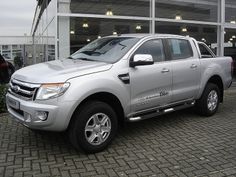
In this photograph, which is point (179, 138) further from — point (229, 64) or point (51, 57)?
point (51, 57)

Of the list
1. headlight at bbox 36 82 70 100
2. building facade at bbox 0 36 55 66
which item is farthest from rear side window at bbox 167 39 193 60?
building facade at bbox 0 36 55 66

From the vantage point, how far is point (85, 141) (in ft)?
16.0

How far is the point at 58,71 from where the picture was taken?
4969 millimetres

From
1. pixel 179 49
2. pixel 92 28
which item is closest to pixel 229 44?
pixel 92 28

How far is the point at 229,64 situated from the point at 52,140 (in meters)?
4.62

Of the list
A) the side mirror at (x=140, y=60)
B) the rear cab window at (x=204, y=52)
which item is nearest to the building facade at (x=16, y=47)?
the rear cab window at (x=204, y=52)

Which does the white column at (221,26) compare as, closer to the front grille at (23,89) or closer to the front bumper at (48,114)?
the front grille at (23,89)

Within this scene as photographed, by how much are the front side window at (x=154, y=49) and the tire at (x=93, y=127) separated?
139cm

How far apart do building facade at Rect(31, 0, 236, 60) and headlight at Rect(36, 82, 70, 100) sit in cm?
569

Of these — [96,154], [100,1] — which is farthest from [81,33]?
[96,154]

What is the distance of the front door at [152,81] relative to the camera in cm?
555

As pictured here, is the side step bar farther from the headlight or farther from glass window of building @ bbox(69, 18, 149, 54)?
glass window of building @ bbox(69, 18, 149, 54)

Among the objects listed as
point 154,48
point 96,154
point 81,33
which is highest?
point 81,33

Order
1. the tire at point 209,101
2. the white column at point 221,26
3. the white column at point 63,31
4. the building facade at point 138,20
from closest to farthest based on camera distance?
the tire at point 209,101
the white column at point 63,31
the building facade at point 138,20
the white column at point 221,26
